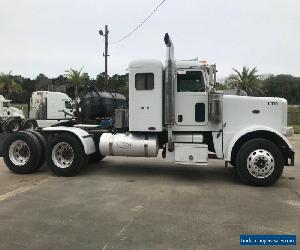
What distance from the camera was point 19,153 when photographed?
420 inches

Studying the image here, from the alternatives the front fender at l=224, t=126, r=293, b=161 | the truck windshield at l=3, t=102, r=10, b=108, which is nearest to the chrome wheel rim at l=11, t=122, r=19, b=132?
the truck windshield at l=3, t=102, r=10, b=108

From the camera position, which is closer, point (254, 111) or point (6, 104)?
point (254, 111)

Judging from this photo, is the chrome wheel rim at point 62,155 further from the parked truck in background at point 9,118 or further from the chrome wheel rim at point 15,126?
the chrome wheel rim at point 15,126

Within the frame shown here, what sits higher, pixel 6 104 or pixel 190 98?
pixel 6 104

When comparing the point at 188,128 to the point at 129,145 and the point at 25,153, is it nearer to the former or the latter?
the point at 129,145

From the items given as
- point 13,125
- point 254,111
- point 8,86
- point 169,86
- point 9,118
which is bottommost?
point 13,125

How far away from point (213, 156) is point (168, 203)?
2.63 meters

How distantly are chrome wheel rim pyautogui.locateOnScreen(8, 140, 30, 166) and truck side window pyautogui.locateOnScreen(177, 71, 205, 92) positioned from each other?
14.2 ft

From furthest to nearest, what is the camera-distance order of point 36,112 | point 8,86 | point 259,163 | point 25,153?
point 8,86 → point 36,112 → point 25,153 → point 259,163

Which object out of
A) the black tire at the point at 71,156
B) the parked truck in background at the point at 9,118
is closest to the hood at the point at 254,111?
the black tire at the point at 71,156

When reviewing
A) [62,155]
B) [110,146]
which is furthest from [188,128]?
[62,155]

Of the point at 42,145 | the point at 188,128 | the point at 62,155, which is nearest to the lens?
the point at 188,128

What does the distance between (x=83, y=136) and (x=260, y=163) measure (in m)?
4.31

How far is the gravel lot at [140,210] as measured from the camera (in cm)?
541
